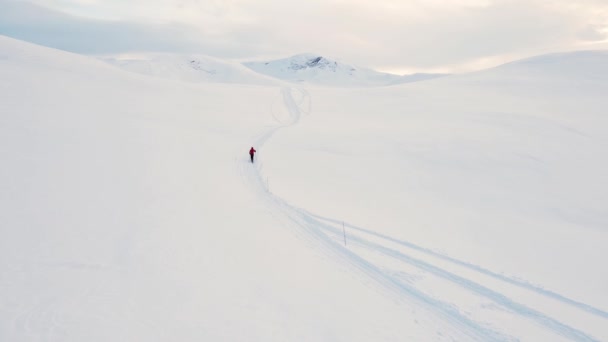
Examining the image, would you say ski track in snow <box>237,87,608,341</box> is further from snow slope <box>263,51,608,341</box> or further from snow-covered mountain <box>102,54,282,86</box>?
snow-covered mountain <box>102,54,282,86</box>

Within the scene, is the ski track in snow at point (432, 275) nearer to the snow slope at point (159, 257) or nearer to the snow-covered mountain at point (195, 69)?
the snow slope at point (159, 257)

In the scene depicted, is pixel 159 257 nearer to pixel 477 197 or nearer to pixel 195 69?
pixel 477 197

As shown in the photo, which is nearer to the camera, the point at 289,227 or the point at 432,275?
the point at 432,275

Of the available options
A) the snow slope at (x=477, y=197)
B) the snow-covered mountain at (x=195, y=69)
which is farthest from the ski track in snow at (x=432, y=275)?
the snow-covered mountain at (x=195, y=69)

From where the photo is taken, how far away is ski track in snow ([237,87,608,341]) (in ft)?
25.1

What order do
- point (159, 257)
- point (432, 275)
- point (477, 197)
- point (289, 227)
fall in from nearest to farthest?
point (159, 257) < point (432, 275) < point (289, 227) < point (477, 197)

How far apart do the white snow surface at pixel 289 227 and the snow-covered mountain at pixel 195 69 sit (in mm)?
140427

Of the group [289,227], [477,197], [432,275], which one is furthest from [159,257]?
[477,197]

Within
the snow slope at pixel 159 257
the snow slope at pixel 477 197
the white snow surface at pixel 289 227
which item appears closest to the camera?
the snow slope at pixel 159 257

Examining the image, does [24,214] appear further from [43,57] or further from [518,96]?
[518,96]

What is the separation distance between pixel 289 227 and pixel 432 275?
178 inches

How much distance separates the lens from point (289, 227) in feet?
38.0

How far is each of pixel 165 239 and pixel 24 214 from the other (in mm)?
3752

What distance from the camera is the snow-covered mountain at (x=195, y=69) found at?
16662 centimetres
